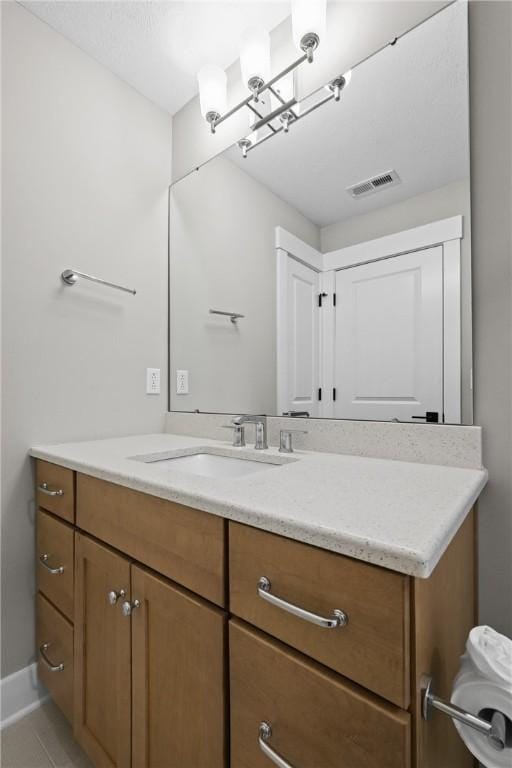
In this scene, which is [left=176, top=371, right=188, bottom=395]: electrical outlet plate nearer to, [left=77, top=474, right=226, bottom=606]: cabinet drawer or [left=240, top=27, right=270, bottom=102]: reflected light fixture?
[left=77, top=474, right=226, bottom=606]: cabinet drawer

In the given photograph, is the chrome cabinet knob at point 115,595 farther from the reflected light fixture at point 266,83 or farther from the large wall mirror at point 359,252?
the reflected light fixture at point 266,83

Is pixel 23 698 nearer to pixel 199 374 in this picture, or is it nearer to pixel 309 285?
pixel 199 374

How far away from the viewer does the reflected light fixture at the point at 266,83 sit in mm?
1188

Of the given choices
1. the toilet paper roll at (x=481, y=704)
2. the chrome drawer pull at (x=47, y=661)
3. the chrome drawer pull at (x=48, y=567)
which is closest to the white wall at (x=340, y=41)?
the toilet paper roll at (x=481, y=704)

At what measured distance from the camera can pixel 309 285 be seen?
4.32 ft

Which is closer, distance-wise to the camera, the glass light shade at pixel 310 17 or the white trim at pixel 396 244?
the white trim at pixel 396 244

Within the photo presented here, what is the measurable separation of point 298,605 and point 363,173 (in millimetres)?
1229

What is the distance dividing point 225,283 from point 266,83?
0.75 metres

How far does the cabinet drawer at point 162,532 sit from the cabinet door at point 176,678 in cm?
4

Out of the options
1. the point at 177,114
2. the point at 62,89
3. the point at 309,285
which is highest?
the point at 177,114

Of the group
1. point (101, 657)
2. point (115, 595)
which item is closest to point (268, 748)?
point (115, 595)

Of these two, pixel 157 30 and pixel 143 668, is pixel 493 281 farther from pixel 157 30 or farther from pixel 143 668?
pixel 157 30

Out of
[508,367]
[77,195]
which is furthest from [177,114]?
[508,367]

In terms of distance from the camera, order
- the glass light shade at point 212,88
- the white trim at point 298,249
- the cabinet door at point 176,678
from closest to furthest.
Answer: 1. the cabinet door at point 176,678
2. the white trim at point 298,249
3. the glass light shade at point 212,88
